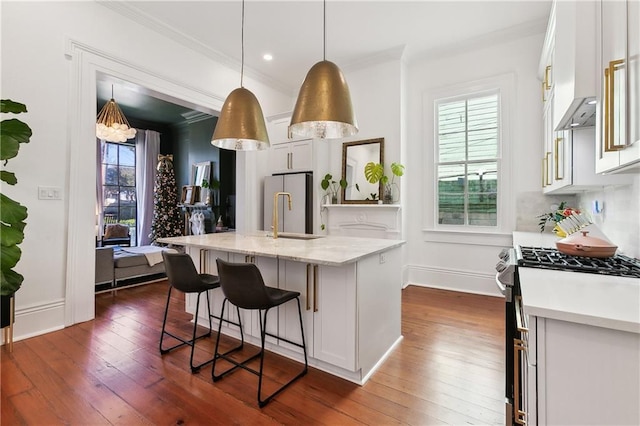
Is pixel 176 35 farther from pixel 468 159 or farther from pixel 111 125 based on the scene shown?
pixel 468 159

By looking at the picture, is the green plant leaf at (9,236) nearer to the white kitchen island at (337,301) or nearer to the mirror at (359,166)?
the white kitchen island at (337,301)

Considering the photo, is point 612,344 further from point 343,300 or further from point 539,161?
point 539,161

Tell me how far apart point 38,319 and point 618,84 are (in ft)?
14.1

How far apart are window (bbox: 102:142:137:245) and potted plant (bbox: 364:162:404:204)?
587 centimetres

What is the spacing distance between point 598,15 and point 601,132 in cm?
54

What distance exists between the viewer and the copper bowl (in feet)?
5.22

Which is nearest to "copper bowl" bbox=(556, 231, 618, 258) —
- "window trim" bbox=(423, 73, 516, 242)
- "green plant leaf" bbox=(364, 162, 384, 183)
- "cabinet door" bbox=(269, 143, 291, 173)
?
"window trim" bbox=(423, 73, 516, 242)

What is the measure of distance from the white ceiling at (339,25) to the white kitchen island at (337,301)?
2.75m

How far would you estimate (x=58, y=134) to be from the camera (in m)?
2.86

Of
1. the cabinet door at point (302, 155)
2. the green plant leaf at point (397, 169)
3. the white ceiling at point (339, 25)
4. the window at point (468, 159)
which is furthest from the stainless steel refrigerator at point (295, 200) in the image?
the window at point (468, 159)

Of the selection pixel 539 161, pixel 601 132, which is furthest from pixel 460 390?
pixel 539 161

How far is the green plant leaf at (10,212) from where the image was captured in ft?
6.28

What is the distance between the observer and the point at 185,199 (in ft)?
22.4

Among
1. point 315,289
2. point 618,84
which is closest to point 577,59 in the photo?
point 618,84
